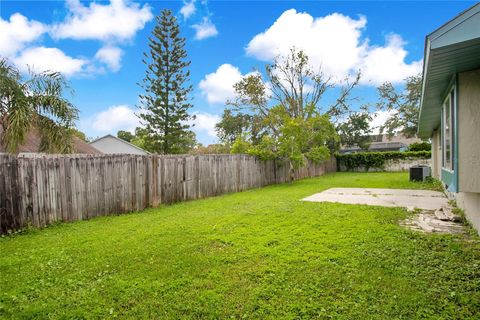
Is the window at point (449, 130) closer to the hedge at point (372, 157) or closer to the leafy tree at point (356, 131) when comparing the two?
the hedge at point (372, 157)

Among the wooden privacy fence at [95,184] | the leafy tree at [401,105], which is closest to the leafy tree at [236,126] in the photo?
the leafy tree at [401,105]

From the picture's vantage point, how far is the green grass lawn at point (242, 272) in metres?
2.41

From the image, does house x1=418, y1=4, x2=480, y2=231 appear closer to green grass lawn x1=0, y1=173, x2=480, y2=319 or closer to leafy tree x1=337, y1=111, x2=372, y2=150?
green grass lawn x1=0, y1=173, x2=480, y2=319

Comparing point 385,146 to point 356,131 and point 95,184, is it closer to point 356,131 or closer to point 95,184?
point 356,131

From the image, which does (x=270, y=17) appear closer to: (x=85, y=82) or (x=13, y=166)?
(x=85, y=82)

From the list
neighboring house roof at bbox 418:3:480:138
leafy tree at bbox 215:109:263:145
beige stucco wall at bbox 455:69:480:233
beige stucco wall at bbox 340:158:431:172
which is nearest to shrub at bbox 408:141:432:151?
beige stucco wall at bbox 340:158:431:172

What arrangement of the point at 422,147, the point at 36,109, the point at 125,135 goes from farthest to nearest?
the point at 125,135
the point at 422,147
the point at 36,109

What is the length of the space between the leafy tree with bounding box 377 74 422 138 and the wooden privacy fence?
21.7 m

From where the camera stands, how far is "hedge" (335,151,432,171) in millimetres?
21500

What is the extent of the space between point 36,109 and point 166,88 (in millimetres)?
18318

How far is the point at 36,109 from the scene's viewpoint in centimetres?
671

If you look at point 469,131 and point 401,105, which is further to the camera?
point 401,105

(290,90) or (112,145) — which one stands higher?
(290,90)

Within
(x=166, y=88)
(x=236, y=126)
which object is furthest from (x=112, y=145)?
(x=236, y=126)
